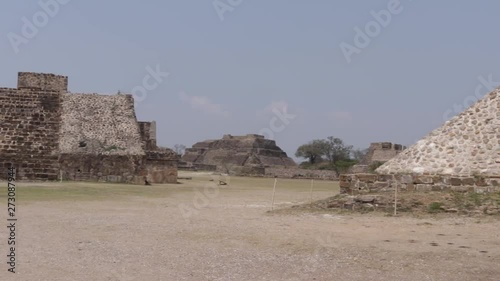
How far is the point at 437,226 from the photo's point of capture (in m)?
8.67

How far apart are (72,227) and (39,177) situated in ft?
41.5

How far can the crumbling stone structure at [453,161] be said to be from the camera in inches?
447

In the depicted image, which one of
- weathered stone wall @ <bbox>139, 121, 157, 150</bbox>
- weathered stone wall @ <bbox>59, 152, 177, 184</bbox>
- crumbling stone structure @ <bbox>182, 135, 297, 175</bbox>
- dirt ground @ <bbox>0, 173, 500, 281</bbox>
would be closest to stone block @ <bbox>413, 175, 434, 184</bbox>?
dirt ground @ <bbox>0, 173, 500, 281</bbox>

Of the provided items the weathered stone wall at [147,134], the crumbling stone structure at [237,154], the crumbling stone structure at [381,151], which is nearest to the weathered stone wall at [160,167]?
the weathered stone wall at [147,134]

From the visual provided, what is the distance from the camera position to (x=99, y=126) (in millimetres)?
22562

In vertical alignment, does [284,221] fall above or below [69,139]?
below

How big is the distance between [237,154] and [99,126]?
98.2 ft

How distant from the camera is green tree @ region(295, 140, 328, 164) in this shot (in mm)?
72688

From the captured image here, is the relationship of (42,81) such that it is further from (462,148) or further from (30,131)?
(462,148)

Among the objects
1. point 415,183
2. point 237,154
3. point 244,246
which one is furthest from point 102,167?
point 237,154

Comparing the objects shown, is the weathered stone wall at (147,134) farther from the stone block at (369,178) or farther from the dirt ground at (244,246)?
the stone block at (369,178)

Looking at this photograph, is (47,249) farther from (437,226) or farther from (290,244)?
(437,226)

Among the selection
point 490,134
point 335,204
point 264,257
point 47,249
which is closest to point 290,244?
point 264,257

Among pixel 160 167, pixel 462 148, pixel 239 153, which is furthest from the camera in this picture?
pixel 239 153
